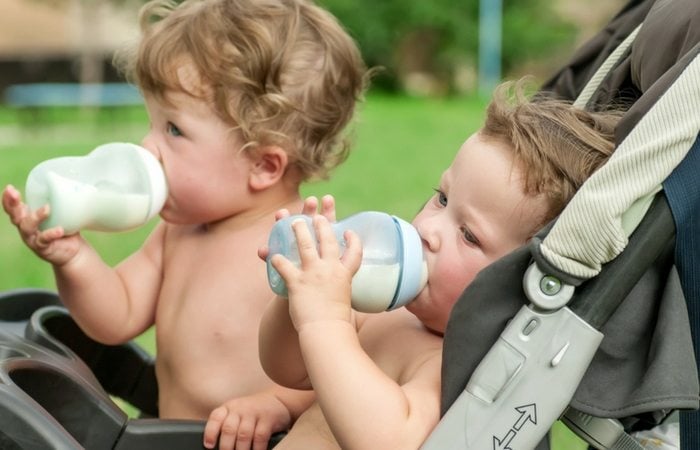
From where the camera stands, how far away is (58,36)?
76.1ft

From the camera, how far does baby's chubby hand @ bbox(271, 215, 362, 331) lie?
5.32 feet

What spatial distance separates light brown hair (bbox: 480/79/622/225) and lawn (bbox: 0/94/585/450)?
833 mm

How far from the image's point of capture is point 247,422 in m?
2.04

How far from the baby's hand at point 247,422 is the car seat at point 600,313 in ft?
1.77

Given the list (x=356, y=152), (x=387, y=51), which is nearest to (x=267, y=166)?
(x=356, y=152)

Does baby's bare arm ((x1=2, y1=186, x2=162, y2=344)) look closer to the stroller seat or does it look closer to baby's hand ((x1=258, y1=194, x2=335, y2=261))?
the stroller seat

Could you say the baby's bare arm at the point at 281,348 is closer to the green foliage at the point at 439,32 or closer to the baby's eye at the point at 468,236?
the baby's eye at the point at 468,236

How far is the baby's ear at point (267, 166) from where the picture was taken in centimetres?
235

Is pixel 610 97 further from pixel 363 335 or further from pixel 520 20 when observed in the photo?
pixel 520 20

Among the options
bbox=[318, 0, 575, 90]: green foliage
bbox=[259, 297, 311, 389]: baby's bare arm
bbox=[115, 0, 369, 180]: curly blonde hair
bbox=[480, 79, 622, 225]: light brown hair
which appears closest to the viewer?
bbox=[480, 79, 622, 225]: light brown hair

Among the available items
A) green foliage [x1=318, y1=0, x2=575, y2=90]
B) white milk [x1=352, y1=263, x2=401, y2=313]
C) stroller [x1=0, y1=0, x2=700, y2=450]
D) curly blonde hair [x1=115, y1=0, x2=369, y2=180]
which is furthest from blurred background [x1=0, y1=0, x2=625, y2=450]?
stroller [x1=0, y1=0, x2=700, y2=450]

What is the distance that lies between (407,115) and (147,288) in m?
12.4

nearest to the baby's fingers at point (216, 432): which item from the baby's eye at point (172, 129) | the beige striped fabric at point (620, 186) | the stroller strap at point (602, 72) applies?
the baby's eye at point (172, 129)

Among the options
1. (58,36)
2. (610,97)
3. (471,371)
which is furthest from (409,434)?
(58,36)
